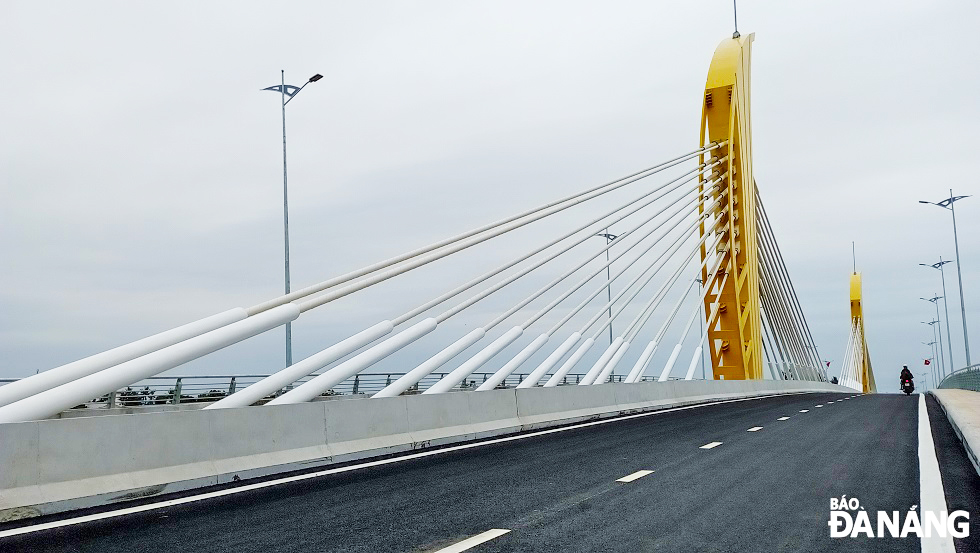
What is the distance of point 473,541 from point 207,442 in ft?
14.4

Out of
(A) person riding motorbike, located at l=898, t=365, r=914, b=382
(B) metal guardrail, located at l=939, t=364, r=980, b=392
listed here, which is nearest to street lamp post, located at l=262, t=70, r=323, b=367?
(B) metal guardrail, located at l=939, t=364, r=980, b=392

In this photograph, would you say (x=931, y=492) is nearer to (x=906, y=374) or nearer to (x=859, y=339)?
(x=906, y=374)

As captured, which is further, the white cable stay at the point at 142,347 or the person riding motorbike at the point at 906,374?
the person riding motorbike at the point at 906,374

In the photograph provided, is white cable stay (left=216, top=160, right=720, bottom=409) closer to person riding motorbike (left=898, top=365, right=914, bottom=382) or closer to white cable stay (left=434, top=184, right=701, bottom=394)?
white cable stay (left=434, top=184, right=701, bottom=394)

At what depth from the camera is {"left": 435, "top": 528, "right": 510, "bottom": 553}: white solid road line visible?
18.6ft

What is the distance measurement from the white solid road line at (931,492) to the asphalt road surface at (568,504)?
0.26 feet

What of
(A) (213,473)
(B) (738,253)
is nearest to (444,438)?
(A) (213,473)

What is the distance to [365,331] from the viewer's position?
Answer: 1316 centimetres

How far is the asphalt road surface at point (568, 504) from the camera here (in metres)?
6.01

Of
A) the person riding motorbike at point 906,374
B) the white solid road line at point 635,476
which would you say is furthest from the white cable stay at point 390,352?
the person riding motorbike at point 906,374

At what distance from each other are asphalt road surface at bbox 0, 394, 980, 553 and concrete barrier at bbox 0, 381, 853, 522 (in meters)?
0.77

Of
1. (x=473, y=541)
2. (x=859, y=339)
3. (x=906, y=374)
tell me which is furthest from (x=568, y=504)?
(x=859, y=339)

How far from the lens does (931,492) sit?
8.02 m

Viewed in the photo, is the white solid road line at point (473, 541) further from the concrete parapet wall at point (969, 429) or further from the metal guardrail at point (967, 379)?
the metal guardrail at point (967, 379)
